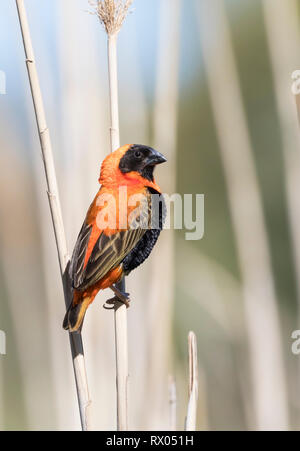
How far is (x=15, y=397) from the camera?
3215mm

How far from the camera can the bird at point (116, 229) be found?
1612 millimetres

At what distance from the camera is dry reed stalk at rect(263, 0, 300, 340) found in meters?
2.56

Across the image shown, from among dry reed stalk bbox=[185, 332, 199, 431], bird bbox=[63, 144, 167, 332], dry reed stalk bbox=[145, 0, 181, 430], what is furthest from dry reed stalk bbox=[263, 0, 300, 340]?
dry reed stalk bbox=[185, 332, 199, 431]

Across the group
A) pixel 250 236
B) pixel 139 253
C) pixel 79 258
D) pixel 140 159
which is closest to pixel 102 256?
pixel 79 258

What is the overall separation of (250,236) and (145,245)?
0.92m

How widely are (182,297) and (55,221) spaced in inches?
99.8

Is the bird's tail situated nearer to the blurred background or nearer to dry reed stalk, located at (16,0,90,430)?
dry reed stalk, located at (16,0,90,430)

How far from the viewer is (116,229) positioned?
174 cm

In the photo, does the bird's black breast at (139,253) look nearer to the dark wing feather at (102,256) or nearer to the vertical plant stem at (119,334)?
the dark wing feather at (102,256)

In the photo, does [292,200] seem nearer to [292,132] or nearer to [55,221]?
[292,132]

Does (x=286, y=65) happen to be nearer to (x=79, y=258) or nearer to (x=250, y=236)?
(x=250, y=236)

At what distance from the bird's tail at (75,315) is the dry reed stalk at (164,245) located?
2.80 ft

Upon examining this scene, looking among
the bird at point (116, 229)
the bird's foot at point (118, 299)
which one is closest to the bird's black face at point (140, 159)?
the bird at point (116, 229)

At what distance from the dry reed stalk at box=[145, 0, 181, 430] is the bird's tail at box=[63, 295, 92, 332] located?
2.80ft
